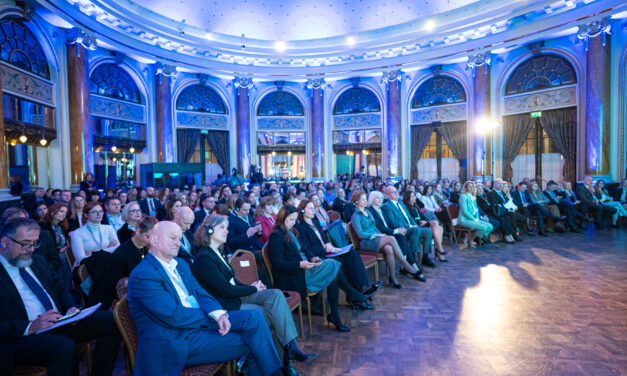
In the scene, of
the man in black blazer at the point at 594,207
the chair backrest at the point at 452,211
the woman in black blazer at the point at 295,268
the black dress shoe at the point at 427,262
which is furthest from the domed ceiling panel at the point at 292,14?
the woman in black blazer at the point at 295,268

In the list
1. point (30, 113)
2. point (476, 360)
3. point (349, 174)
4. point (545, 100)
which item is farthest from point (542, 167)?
point (30, 113)

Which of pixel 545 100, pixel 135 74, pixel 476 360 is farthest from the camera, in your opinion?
pixel 135 74

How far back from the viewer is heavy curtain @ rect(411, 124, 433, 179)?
51.9ft

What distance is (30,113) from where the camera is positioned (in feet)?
30.0

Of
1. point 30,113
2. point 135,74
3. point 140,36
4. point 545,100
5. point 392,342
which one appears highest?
point 140,36

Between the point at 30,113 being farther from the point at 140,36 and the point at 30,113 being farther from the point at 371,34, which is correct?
the point at 371,34

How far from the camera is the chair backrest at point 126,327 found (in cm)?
200

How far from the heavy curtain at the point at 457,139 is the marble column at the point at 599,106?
4.50 meters

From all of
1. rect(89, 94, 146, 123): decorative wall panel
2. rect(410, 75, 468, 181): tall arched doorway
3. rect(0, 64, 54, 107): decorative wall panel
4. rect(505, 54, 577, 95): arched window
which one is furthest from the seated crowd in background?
rect(410, 75, 468, 181): tall arched doorway

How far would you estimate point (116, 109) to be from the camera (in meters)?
12.6

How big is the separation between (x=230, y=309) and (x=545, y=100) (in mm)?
13857

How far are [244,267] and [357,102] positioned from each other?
15152 millimetres

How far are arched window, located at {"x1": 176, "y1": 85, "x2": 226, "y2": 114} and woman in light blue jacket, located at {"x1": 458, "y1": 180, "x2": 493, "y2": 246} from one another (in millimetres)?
12613

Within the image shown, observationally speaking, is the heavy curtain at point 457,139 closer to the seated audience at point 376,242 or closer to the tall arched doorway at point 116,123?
the seated audience at point 376,242
